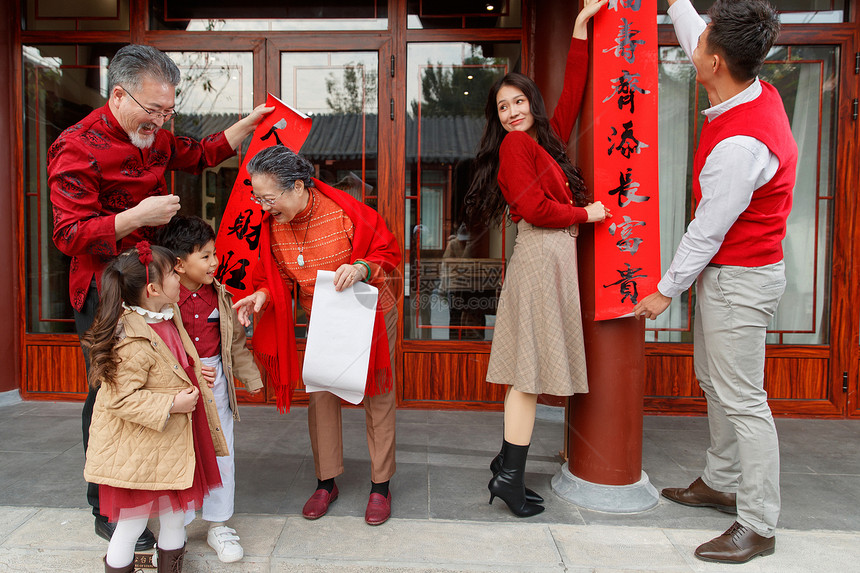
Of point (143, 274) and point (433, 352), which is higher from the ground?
point (143, 274)

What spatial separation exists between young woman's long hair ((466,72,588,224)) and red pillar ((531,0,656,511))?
0.09m

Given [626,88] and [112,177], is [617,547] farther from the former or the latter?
[112,177]

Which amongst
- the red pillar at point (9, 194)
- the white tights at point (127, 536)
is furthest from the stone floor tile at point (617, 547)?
the red pillar at point (9, 194)

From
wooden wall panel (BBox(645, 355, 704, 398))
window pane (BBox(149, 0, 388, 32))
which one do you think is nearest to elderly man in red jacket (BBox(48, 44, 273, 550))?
window pane (BBox(149, 0, 388, 32))

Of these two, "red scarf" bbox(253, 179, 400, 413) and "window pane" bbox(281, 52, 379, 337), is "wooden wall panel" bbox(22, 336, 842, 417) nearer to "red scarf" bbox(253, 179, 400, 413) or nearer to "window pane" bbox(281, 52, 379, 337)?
"window pane" bbox(281, 52, 379, 337)

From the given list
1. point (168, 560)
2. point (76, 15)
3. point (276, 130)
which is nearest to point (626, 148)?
point (276, 130)

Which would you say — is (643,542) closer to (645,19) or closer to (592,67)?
(592,67)

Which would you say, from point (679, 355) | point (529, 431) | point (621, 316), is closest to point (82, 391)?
point (529, 431)

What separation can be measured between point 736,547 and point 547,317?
3.76 feet

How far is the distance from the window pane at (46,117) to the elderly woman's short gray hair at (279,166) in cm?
267

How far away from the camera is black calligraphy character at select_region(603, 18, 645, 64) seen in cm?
247

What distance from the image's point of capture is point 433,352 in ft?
13.6

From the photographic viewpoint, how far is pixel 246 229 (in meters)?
2.72

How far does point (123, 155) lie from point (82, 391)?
8.95 ft
